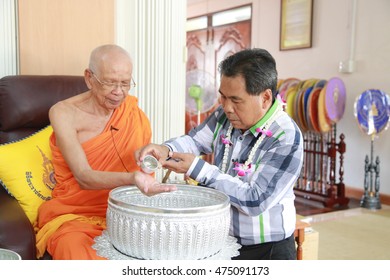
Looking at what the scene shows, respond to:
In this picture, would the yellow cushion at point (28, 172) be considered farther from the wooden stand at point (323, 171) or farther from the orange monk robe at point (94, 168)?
the wooden stand at point (323, 171)

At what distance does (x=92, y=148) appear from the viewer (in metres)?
1.83

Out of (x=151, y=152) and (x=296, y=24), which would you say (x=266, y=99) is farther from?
(x=296, y=24)

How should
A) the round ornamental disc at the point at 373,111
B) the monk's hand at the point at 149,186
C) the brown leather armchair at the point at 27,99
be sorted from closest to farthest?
1. the monk's hand at the point at 149,186
2. the brown leather armchair at the point at 27,99
3. the round ornamental disc at the point at 373,111

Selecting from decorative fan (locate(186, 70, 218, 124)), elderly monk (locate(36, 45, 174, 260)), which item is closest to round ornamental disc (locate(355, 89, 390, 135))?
decorative fan (locate(186, 70, 218, 124))

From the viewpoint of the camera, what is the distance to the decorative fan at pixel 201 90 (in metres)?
4.27

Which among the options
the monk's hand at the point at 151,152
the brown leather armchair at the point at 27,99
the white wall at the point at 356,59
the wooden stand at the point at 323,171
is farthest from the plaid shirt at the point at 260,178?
the white wall at the point at 356,59

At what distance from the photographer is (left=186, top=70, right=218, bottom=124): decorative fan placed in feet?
14.0

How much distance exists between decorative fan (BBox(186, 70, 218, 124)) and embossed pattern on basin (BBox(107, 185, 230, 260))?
123 inches

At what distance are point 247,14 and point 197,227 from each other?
18.6ft

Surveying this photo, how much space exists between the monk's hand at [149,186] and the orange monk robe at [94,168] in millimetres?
441

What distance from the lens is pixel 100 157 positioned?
1.84m

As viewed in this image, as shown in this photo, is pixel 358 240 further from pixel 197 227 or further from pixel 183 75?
pixel 197 227

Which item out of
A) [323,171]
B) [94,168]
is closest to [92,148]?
[94,168]
